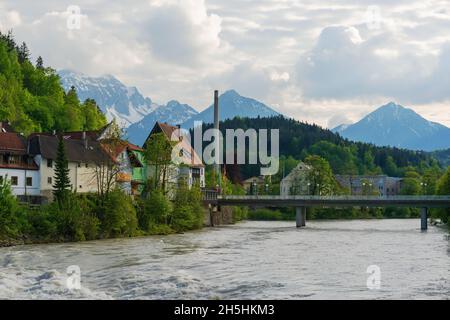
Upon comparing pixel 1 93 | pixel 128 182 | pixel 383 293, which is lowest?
pixel 383 293

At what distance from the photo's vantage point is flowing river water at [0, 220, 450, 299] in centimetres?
3397

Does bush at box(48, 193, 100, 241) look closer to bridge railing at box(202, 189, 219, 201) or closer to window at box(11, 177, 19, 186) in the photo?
window at box(11, 177, 19, 186)

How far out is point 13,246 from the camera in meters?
59.3

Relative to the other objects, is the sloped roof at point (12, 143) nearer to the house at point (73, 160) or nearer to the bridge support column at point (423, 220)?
the house at point (73, 160)

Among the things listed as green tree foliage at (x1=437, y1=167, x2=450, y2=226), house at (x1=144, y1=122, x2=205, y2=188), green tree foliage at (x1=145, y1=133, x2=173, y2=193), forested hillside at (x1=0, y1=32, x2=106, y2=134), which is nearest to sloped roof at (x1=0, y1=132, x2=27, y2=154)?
green tree foliage at (x1=145, y1=133, x2=173, y2=193)

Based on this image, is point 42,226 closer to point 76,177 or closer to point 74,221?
point 74,221

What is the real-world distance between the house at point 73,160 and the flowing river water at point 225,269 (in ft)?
45.5

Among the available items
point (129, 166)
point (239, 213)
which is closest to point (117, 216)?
point (129, 166)

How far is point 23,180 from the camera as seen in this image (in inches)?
2889

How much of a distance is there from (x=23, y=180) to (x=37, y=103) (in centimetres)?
4603

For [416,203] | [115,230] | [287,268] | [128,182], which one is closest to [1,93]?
[128,182]

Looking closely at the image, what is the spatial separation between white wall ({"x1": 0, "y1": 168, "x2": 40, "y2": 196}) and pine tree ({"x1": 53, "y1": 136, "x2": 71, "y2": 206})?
9.51 feet

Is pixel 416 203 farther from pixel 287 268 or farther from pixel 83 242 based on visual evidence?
pixel 287 268
